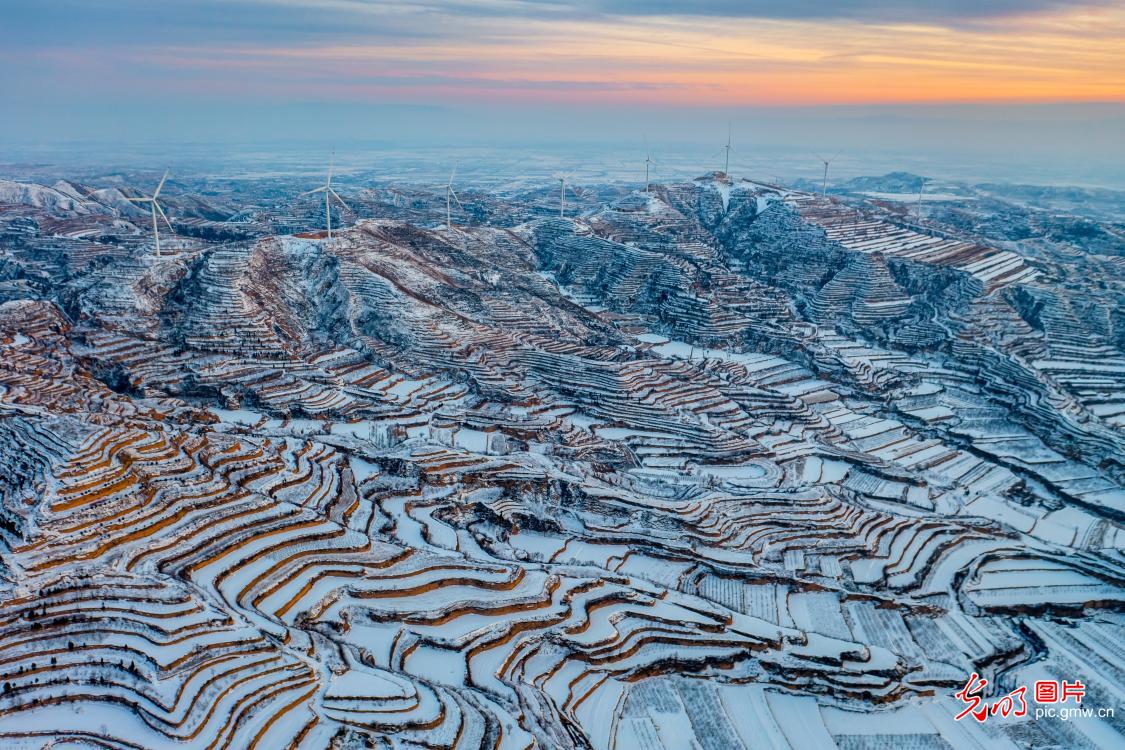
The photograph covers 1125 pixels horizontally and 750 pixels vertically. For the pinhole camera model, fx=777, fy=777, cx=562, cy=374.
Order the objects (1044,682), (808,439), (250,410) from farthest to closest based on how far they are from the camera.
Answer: (808,439), (250,410), (1044,682)

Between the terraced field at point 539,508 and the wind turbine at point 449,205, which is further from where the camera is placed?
the wind turbine at point 449,205

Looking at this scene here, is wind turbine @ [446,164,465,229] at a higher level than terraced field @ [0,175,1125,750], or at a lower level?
higher

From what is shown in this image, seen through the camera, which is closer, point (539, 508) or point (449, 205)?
point (539, 508)

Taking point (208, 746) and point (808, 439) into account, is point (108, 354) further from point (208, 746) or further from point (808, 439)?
point (808, 439)

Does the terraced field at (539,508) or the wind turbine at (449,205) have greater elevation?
the wind turbine at (449,205)

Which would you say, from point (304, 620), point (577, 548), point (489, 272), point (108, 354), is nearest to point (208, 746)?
point (304, 620)

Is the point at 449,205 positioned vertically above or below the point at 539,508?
above

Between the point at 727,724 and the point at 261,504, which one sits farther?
the point at 261,504

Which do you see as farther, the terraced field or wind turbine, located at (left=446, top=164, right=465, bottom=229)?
wind turbine, located at (left=446, top=164, right=465, bottom=229)
